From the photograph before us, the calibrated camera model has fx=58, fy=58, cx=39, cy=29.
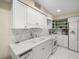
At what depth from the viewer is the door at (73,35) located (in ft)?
11.7

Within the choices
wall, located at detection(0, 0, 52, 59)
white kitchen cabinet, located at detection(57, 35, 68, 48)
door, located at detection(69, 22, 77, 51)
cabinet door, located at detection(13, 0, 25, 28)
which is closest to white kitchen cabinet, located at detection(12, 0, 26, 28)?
cabinet door, located at detection(13, 0, 25, 28)

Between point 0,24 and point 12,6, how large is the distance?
0.54 m

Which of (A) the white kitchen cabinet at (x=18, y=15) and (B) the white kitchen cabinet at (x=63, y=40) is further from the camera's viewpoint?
(B) the white kitchen cabinet at (x=63, y=40)

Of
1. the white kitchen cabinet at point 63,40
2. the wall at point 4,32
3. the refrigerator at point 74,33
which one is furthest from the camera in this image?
the white kitchen cabinet at point 63,40

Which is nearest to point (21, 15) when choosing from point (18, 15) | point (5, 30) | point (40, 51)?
point (18, 15)

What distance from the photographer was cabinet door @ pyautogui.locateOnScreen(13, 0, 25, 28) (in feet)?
4.85

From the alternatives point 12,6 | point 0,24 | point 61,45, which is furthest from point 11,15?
point 61,45

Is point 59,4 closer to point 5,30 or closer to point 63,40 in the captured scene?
point 5,30

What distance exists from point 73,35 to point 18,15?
11.5 ft

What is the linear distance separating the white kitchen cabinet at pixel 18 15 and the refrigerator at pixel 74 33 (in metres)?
3.25

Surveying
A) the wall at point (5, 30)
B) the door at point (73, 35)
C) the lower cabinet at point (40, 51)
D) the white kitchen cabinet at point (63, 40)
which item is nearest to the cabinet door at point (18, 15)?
the wall at point (5, 30)

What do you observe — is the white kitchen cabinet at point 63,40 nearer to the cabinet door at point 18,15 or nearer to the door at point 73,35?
the door at point 73,35

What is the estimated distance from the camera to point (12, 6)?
1479 millimetres

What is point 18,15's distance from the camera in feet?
5.09
